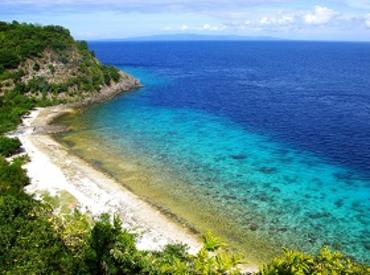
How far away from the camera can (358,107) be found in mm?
88812

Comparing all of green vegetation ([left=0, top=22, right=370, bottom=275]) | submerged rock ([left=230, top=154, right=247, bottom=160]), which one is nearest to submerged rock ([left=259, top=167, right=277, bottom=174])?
submerged rock ([left=230, top=154, right=247, bottom=160])

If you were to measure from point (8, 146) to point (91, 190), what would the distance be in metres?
17.6

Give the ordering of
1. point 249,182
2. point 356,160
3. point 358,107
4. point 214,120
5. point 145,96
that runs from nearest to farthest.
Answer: point 249,182
point 356,160
point 214,120
point 358,107
point 145,96

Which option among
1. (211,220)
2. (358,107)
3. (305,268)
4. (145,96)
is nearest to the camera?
(305,268)

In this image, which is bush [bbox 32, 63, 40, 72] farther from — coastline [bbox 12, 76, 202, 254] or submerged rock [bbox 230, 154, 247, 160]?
submerged rock [bbox 230, 154, 247, 160]

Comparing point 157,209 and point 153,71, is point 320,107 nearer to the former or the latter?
point 157,209

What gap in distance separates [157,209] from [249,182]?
44.1 feet

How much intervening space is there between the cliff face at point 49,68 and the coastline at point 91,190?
80.1 feet

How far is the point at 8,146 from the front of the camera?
5372cm

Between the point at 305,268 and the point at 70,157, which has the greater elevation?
the point at 305,268

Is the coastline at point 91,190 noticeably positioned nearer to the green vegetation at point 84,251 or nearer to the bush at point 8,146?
the bush at point 8,146

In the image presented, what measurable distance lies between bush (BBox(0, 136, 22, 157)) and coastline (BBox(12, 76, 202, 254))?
1577 millimetres

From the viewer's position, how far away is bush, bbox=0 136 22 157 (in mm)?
52906

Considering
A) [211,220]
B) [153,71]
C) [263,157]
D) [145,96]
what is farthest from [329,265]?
[153,71]
